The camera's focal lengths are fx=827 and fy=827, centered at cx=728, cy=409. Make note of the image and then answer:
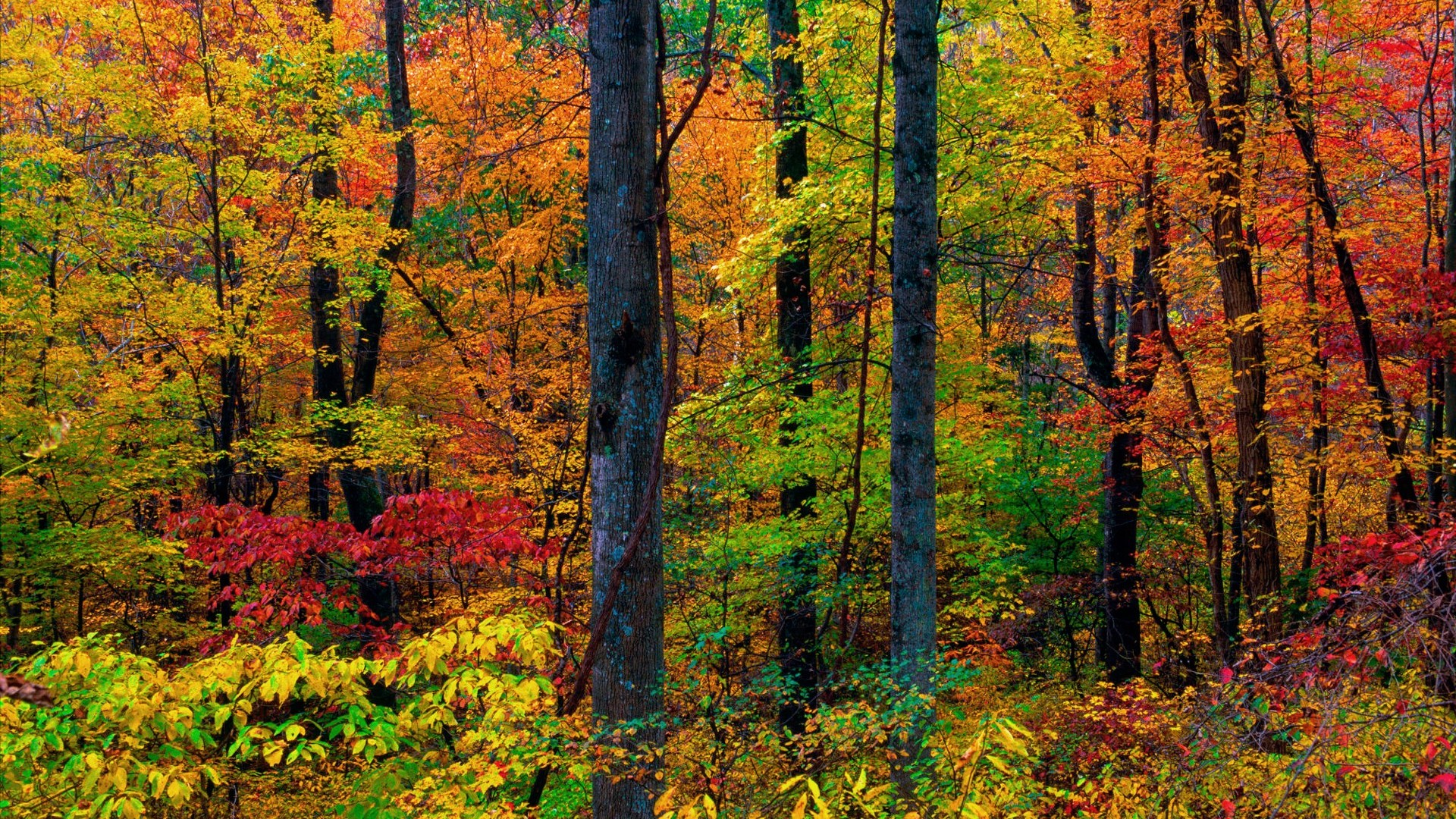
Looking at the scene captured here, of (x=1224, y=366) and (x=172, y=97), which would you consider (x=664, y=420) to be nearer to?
(x=1224, y=366)

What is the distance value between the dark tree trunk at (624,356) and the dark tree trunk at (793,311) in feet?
14.9

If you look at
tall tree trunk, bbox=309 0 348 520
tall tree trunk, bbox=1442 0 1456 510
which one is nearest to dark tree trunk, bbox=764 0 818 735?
tall tree trunk, bbox=1442 0 1456 510

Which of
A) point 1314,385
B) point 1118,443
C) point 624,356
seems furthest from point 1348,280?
point 624,356

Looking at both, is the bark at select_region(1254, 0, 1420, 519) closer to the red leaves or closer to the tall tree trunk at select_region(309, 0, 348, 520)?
the red leaves

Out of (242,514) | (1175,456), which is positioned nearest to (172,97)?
(242,514)

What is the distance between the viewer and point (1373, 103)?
8922mm

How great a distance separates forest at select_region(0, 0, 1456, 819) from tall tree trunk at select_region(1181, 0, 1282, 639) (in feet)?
0.18

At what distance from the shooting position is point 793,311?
360 inches

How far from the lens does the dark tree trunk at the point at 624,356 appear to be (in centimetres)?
372

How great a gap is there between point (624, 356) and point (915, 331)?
7.65 ft

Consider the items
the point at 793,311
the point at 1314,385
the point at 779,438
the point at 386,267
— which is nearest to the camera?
the point at 1314,385

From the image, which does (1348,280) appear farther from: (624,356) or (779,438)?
(624,356)

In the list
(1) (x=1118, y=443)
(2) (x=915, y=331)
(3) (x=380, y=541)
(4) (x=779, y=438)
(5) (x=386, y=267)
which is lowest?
(3) (x=380, y=541)

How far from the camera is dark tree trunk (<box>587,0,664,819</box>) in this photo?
372cm
